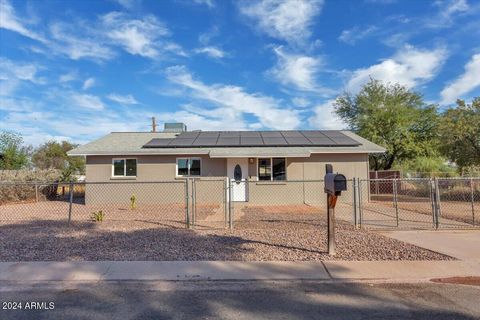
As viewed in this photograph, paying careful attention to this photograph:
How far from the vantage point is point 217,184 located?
17094mm

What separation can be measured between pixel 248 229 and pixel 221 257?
293cm

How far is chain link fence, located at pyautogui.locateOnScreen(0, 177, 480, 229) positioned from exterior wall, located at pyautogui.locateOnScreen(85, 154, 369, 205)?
48mm

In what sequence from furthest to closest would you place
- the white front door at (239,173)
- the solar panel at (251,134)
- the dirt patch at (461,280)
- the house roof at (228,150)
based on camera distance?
the solar panel at (251,134), the white front door at (239,173), the house roof at (228,150), the dirt patch at (461,280)

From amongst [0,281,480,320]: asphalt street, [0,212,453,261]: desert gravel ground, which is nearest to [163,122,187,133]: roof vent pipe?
[0,212,453,261]: desert gravel ground

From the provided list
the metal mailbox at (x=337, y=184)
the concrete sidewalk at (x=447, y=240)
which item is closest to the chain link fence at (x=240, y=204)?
the concrete sidewalk at (x=447, y=240)

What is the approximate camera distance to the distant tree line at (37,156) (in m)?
26.7

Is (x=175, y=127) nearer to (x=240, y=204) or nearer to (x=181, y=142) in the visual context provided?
(x=181, y=142)

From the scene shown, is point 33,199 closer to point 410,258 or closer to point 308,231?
point 308,231

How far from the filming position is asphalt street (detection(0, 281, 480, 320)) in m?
4.21

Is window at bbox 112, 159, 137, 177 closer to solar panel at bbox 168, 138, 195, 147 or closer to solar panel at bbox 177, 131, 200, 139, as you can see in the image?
solar panel at bbox 168, 138, 195, 147

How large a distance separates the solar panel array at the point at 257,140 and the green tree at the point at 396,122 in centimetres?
811

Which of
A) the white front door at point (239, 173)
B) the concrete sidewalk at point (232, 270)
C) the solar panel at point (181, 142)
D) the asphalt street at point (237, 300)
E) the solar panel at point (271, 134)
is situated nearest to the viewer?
the asphalt street at point (237, 300)

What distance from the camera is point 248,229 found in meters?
9.58

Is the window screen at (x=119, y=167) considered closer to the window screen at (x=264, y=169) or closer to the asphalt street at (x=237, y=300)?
the window screen at (x=264, y=169)
